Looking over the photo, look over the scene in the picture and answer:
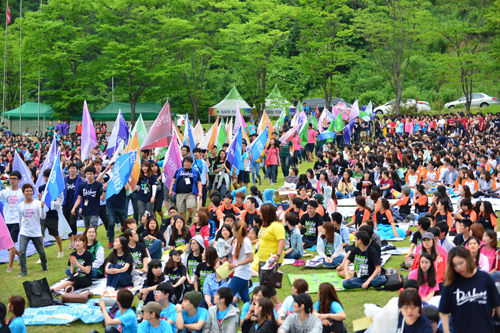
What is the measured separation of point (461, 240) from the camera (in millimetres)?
9422

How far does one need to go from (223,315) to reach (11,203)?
5.96 meters

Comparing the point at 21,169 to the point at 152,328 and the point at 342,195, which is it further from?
the point at 342,195

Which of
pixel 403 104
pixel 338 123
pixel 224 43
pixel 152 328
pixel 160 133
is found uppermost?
pixel 224 43

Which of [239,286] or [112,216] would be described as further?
[112,216]

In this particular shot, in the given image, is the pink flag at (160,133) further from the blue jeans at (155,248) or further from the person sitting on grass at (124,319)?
the person sitting on grass at (124,319)

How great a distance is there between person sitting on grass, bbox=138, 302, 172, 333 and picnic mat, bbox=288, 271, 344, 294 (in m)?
3.28

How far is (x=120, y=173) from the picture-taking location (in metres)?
12.2

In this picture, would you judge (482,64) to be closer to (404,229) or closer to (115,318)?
(404,229)

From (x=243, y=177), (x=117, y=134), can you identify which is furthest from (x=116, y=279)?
(x=243, y=177)

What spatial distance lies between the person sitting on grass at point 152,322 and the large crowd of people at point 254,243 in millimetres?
17

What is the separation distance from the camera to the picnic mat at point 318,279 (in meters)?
9.20

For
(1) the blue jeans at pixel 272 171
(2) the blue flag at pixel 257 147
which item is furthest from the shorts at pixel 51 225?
(1) the blue jeans at pixel 272 171

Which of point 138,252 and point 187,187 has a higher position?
point 187,187

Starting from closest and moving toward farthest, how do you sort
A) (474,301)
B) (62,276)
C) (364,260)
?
(474,301) → (364,260) → (62,276)
